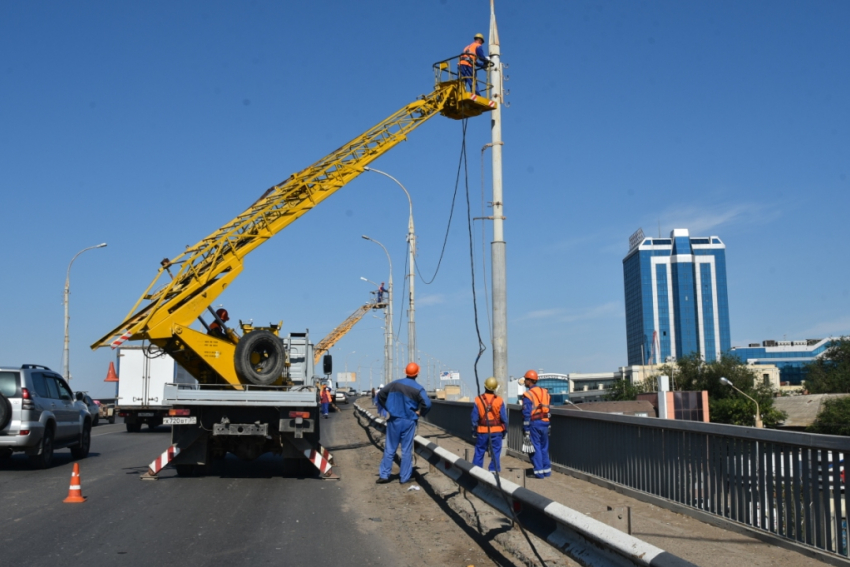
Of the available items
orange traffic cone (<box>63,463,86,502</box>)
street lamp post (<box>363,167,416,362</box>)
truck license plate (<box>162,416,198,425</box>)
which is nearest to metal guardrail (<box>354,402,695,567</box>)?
orange traffic cone (<box>63,463,86,502</box>)

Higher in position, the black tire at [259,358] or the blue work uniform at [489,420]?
the black tire at [259,358]

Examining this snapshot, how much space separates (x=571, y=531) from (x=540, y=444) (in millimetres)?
6023

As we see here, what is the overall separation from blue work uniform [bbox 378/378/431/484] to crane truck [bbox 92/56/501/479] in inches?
50.2

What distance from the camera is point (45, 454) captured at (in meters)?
14.7

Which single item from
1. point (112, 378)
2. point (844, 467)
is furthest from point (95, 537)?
point (112, 378)

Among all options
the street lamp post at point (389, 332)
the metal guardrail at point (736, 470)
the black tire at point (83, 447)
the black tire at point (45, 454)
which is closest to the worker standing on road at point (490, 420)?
the metal guardrail at point (736, 470)

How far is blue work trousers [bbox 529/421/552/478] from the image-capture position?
1174cm

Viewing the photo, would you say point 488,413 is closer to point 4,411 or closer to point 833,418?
point 4,411

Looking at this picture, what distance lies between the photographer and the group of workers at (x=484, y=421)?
1177 centimetres

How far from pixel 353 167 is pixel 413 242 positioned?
14326 mm

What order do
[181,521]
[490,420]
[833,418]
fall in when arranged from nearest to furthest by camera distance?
[181,521] → [490,420] → [833,418]

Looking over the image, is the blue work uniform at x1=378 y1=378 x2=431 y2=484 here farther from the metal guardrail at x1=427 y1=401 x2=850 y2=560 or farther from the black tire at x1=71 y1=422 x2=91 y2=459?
the black tire at x1=71 y1=422 x2=91 y2=459

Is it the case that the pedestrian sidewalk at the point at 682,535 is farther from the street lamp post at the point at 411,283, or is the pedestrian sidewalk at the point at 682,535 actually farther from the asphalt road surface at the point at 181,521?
the street lamp post at the point at 411,283

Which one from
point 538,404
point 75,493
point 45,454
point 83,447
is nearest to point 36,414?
point 45,454
